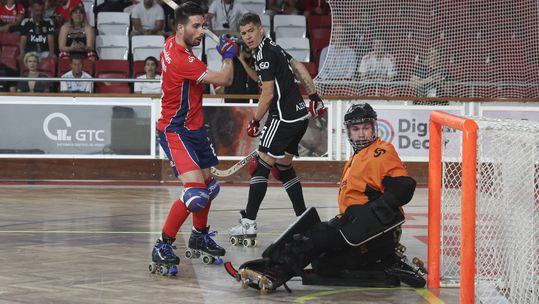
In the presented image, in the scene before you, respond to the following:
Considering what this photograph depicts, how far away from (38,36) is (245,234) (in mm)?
9013

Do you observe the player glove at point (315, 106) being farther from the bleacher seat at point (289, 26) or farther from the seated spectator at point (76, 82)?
the bleacher seat at point (289, 26)

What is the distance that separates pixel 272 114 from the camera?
375 inches

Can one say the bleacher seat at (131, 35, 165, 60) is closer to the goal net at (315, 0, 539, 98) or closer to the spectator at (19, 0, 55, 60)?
the spectator at (19, 0, 55, 60)

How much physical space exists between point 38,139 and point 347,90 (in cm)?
422

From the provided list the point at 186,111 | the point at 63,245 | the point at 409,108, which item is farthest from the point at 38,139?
the point at 186,111

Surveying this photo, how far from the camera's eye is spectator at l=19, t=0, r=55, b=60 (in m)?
17.1

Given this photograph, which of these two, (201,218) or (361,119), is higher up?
(361,119)

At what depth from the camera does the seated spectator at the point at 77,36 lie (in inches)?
666

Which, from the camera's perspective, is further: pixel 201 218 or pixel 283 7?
pixel 283 7

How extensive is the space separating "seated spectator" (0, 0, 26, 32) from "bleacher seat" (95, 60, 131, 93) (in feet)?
6.13

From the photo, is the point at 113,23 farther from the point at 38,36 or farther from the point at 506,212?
the point at 506,212

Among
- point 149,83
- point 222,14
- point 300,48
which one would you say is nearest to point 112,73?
point 149,83

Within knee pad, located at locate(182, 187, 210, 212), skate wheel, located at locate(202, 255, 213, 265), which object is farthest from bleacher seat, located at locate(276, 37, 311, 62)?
knee pad, located at locate(182, 187, 210, 212)

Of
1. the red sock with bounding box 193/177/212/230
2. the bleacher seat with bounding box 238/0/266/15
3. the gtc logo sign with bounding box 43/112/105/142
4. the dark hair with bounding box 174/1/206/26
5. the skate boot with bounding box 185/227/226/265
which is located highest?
the bleacher seat with bounding box 238/0/266/15
